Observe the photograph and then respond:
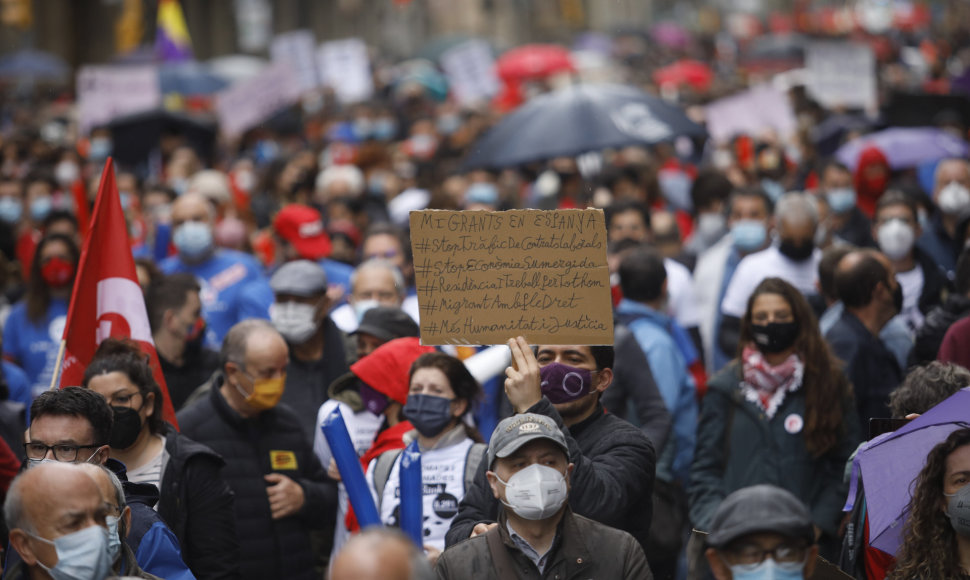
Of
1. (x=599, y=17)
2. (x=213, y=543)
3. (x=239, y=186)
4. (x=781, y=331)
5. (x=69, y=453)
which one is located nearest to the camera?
(x=69, y=453)

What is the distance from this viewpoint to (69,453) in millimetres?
4605

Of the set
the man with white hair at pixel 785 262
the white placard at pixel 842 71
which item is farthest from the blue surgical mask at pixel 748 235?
the white placard at pixel 842 71

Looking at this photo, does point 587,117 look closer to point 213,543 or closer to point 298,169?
point 298,169

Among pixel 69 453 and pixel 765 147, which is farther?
pixel 765 147

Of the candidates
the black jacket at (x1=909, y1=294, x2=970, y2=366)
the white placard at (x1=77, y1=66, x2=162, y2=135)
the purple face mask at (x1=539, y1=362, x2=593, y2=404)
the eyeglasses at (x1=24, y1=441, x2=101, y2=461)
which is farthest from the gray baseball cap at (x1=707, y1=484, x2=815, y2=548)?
the white placard at (x1=77, y1=66, x2=162, y2=135)

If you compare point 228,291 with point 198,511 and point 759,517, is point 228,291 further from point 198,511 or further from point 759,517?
point 759,517

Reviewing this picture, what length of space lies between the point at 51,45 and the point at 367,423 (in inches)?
1373

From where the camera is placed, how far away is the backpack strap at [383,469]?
17.9 ft

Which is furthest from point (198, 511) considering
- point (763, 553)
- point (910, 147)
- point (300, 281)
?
point (910, 147)

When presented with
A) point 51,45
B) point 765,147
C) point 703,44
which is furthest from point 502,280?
point 703,44

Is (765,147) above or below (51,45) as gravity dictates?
below

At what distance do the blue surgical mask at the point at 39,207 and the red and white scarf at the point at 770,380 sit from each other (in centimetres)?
801

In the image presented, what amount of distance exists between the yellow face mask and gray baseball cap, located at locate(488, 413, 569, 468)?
173cm

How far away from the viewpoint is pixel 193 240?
29.0 feet
